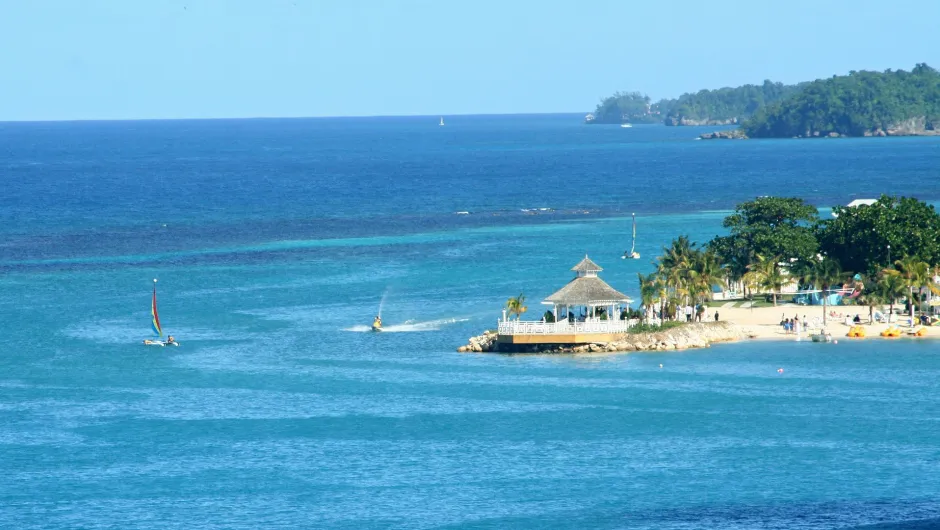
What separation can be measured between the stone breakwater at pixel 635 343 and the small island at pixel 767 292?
0.05 metres

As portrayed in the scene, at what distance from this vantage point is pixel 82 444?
58844mm

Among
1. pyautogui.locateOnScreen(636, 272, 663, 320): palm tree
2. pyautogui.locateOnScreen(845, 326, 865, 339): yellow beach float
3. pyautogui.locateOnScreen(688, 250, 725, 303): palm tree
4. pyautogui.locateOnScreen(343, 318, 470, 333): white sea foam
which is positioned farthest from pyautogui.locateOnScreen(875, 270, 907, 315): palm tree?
pyautogui.locateOnScreen(343, 318, 470, 333): white sea foam

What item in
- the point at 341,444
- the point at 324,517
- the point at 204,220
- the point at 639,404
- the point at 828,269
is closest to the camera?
the point at 324,517

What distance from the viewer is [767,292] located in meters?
87.2

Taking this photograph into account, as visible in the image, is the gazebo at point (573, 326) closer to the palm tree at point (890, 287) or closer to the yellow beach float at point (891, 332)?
the yellow beach float at point (891, 332)

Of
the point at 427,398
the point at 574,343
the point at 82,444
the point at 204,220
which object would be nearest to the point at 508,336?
the point at 574,343

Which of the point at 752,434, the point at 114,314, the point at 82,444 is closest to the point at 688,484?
the point at 752,434

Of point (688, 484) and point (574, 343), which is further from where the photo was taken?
point (574, 343)

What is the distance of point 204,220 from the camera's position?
148m

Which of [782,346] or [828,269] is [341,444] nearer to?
[782,346]

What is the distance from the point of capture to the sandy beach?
7869 centimetres

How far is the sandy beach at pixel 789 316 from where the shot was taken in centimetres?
7869

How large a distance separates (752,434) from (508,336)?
18.8m

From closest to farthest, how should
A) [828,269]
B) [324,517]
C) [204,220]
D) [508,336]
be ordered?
1. [324,517]
2. [508,336]
3. [828,269]
4. [204,220]
